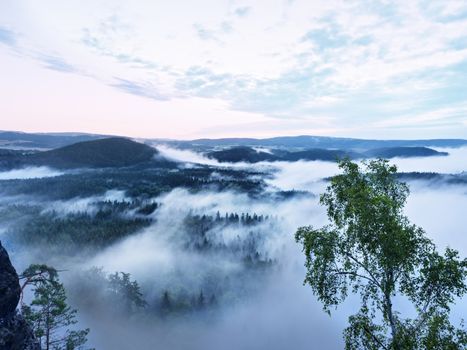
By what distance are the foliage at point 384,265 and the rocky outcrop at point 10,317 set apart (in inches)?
709

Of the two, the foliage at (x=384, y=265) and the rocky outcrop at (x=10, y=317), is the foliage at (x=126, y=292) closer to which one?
the rocky outcrop at (x=10, y=317)

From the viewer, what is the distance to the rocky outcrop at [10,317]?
58.3ft

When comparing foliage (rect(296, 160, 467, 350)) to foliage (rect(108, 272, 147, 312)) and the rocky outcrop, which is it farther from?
foliage (rect(108, 272, 147, 312))

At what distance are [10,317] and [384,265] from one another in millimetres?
22260

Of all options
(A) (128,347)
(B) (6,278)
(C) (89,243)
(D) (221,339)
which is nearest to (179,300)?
(D) (221,339)

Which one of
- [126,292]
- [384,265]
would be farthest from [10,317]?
[126,292]

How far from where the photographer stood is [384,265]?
16.4 metres

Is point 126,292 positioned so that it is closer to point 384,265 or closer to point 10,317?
point 10,317

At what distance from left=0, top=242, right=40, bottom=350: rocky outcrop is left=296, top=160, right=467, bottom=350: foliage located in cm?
1801

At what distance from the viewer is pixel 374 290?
17562mm

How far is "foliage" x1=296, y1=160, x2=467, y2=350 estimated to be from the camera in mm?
15609

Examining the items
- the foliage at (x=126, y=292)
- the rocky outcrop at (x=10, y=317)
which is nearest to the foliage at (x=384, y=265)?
the rocky outcrop at (x=10, y=317)

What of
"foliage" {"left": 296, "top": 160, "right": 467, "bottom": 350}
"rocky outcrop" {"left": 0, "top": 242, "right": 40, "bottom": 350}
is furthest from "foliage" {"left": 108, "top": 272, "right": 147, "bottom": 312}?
"foliage" {"left": 296, "top": 160, "right": 467, "bottom": 350}

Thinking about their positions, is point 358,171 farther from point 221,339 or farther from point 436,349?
point 221,339
